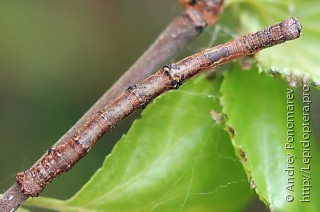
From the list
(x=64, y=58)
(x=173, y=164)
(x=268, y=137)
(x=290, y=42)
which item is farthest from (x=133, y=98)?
(x=64, y=58)

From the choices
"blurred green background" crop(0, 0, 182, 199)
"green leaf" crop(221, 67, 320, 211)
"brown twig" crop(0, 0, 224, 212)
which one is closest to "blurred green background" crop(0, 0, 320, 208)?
"blurred green background" crop(0, 0, 182, 199)

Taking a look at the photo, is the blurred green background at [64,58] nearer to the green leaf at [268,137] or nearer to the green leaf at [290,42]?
the green leaf at [290,42]

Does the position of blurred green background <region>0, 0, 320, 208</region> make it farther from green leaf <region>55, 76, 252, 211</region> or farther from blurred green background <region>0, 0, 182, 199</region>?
green leaf <region>55, 76, 252, 211</region>

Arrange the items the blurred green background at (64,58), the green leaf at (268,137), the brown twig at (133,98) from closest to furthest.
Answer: the brown twig at (133,98) < the green leaf at (268,137) < the blurred green background at (64,58)

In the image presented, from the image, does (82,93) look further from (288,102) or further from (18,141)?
(288,102)

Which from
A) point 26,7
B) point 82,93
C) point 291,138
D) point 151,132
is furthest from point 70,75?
point 291,138

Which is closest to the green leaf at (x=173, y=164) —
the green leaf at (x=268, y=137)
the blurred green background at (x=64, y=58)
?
the green leaf at (x=268, y=137)

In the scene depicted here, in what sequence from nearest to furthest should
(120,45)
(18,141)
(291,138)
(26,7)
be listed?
(291,138) < (18,141) < (26,7) < (120,45)
